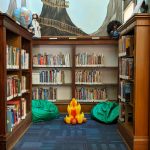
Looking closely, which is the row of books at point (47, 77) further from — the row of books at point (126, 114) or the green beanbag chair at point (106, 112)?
the row of books at point (126, 114)

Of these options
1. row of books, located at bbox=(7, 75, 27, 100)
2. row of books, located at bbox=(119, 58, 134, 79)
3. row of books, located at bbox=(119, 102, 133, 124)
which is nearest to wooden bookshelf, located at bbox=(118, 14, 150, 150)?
row of books, located at bbox=(119, 58, 134, 79)

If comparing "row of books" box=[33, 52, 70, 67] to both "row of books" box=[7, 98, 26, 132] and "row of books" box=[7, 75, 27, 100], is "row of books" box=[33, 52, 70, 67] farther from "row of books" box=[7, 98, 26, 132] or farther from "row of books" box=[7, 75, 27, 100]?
"row of books" box=[7, 75, 27, 100]

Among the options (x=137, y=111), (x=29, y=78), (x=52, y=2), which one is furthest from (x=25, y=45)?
(x=137, y=111)

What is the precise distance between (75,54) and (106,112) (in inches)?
59.3

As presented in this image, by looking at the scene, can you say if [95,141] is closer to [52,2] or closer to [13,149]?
[13,149]

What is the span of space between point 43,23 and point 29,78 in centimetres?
173

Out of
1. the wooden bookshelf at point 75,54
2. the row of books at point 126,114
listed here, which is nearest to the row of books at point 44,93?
the wooden bookshelf at point 75,54

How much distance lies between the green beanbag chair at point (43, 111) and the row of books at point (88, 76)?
2.75 ft

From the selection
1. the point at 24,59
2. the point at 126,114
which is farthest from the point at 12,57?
the point at 126,114

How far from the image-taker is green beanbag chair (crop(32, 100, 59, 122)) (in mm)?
4523

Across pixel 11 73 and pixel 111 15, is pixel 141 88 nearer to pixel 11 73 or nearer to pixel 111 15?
pixel 11 73

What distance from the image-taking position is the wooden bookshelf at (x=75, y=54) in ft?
17.3

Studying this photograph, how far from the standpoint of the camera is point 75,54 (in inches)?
211

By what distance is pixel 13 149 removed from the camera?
3.10 metres
